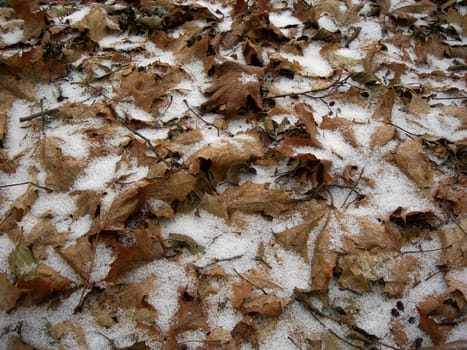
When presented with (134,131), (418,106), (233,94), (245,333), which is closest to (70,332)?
(245,333)

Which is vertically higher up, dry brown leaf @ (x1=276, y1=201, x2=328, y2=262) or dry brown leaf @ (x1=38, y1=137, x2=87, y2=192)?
dry brown leaf @ (x1=38, y1=137, x2=87, y2=192)

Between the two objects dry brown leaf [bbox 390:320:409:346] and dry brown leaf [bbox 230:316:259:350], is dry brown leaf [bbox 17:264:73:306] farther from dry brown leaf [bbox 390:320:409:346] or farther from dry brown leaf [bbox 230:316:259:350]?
dry brown leaf [bbox 390:320:409:346]

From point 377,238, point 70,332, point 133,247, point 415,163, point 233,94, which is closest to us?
point 70,332

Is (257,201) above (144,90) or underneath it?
underneath

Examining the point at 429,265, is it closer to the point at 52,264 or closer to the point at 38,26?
the point at 52,264

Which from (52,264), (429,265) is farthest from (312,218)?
(52,264)

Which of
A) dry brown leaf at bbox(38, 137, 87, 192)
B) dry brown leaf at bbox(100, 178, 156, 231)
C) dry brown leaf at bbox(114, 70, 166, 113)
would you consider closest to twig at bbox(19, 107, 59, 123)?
dry brown leaf at bbox(38, 137, 87, 192)

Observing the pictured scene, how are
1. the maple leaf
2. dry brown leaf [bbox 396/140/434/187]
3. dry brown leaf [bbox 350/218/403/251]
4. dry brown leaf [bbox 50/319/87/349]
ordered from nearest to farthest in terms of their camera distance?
dry brown leaf [bbox 50/319/87/349]
dry brown leaf [bbox 350/218/403/251]
dry brown leaf [bbox 396/140/434/187]
the maple leaf

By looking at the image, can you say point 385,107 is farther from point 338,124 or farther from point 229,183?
point 229,183
